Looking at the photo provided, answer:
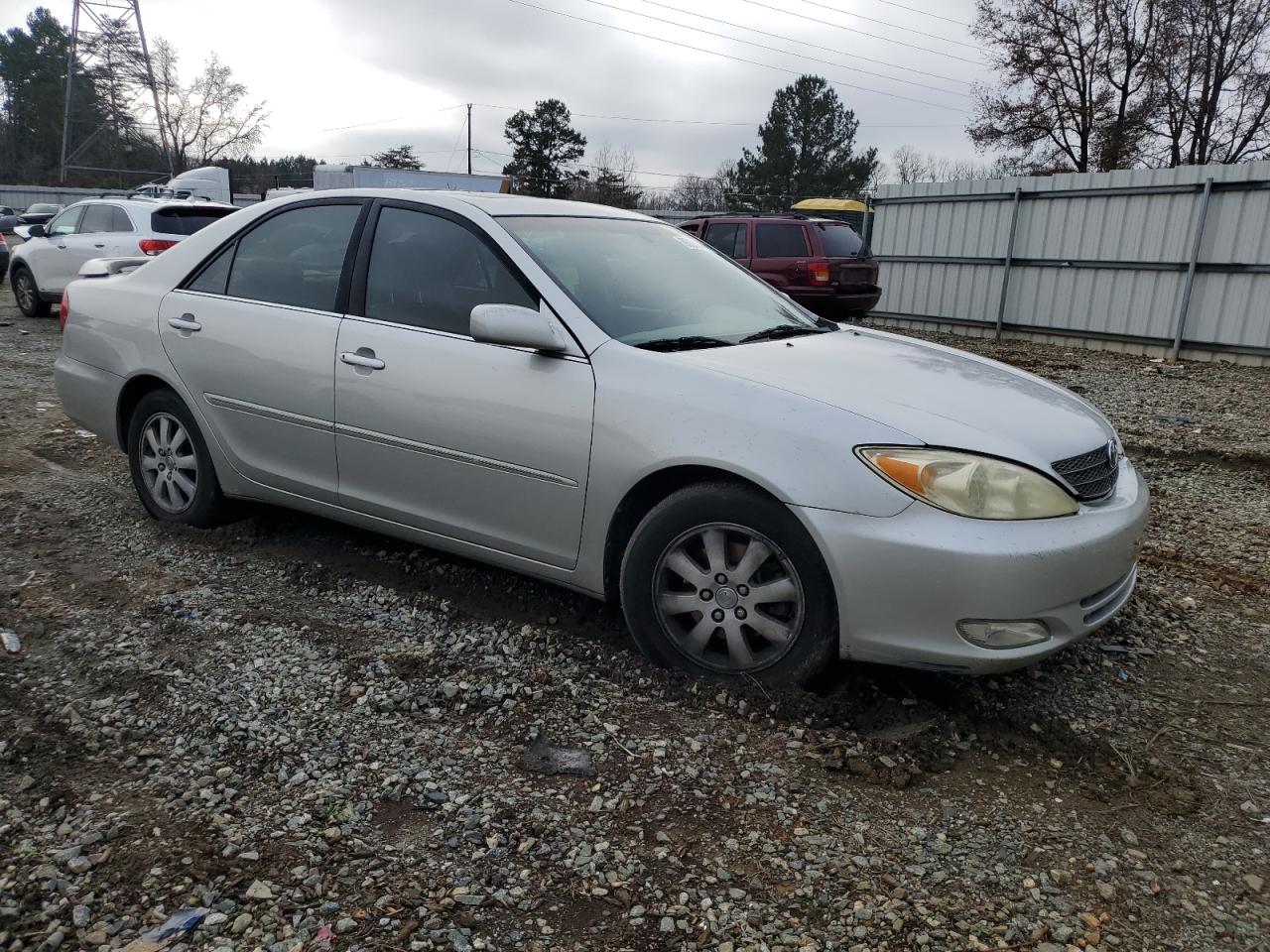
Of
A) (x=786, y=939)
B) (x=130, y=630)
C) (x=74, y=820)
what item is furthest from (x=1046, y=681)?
(x=130, y=630)

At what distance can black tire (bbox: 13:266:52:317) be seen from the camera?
13.8 metres

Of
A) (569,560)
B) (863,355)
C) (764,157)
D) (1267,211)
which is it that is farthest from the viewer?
(764,157)

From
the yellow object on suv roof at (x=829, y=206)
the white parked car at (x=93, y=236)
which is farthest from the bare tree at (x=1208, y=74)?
the white parked car at (x=93, y=236)

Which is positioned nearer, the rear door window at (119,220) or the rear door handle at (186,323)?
the rear door handle at (186,323)

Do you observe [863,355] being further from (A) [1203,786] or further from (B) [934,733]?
(A) [1203,786]

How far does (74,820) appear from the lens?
8.21 feet

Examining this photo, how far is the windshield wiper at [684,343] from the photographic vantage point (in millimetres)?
3414

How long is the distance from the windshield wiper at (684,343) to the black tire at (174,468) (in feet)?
7.76

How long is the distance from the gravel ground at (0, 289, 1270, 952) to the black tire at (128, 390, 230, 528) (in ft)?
1.19

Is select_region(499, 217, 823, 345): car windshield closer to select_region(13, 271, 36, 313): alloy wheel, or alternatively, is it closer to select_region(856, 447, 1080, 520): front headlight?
select_region(856, 447, 1080, 520): front headlight

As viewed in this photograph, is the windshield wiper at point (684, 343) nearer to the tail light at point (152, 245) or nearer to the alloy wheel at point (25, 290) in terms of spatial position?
the tail light at point (152, 245)

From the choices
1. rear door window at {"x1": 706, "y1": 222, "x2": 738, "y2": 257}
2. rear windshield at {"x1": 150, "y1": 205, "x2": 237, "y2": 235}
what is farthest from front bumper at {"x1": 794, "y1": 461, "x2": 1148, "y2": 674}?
rear door window at {"x1": 706, "y1": 222, "x2": 738, "y2": 257}

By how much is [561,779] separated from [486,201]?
2393 mm

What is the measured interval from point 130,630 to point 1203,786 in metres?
3.70
